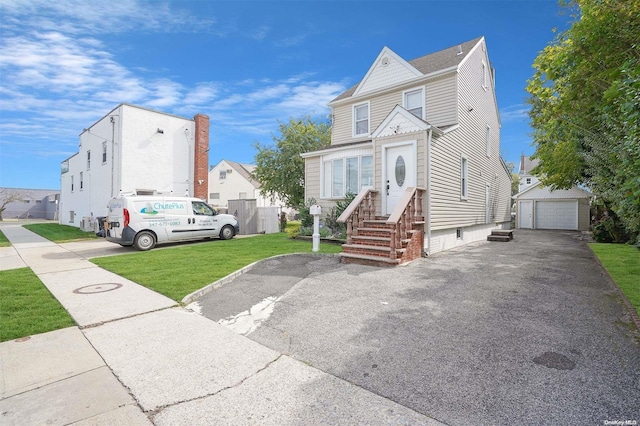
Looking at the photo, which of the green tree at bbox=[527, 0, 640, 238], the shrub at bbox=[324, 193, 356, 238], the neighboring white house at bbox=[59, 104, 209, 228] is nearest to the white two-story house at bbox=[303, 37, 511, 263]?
the shrub at bbox=[324, 193, 356, 238]

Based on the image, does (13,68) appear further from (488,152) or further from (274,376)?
(488,152)

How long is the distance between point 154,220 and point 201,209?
6.59 feet

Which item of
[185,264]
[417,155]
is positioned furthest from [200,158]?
[417,155]

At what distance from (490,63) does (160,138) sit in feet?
61.0

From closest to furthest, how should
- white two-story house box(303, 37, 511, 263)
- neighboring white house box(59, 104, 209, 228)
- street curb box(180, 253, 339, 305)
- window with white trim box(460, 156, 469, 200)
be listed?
street curb box(180, 253, 339, 305) → white two-story house box(303, 37, 511, 263) → window with white trim box(460, 156, 469, 200) → neighboring white house box(59, 104, 209, 228)

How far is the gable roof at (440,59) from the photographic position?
12.4 meters

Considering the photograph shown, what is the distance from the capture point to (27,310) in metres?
4.78

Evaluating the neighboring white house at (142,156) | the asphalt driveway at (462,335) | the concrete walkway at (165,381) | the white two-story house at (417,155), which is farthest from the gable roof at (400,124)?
the neighboring white house at (142,156)

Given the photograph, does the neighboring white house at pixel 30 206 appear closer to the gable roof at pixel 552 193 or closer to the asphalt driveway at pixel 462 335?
the asphalt driveway at pixel 462 335

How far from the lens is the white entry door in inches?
982

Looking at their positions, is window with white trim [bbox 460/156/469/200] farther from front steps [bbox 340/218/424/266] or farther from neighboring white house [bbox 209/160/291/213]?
neighboring white house [bbox 209/160/291/213]

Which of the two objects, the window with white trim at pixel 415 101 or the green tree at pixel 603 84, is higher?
the window with white trim at pixel 415 101

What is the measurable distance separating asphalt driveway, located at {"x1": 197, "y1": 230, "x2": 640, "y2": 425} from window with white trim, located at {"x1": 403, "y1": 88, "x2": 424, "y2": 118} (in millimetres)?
7742

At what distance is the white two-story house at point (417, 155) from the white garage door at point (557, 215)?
32.4ft
